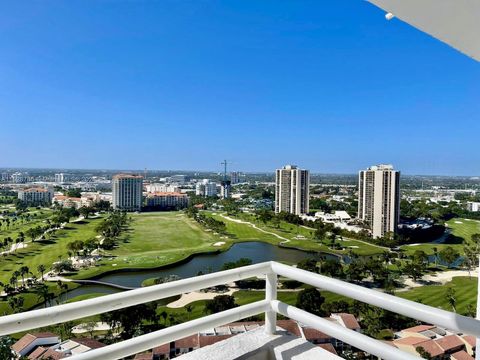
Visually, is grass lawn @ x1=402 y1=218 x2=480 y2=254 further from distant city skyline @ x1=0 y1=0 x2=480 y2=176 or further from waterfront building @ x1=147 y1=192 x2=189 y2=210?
waterfront building @ x1=147 y1=192 x2=189 y2=210

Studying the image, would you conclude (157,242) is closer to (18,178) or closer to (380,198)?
(18,178)

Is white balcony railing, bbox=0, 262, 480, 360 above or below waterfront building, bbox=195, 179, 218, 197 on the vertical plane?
above

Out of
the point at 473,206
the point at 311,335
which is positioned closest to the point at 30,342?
the point at 311,335

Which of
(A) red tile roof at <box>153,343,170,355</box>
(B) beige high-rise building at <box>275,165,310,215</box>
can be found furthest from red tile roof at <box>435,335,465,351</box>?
(B) beige high-rise building at <box>275,165,310,215</box>

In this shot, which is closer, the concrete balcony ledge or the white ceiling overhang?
the white ceiling overhang

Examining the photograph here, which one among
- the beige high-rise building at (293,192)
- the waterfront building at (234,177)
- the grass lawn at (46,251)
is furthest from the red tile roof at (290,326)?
the waterfront building at (234,177)

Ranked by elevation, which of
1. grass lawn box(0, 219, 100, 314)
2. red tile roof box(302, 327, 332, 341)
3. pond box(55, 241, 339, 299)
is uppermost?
red tile roof box(302, 327, 332, 341)
